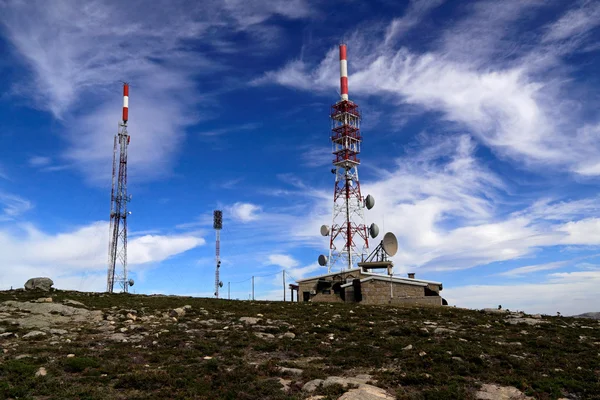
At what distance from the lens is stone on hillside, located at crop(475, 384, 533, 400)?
13828 millimetres

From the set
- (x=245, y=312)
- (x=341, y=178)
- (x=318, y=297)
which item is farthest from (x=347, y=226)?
(x=245, y=312)

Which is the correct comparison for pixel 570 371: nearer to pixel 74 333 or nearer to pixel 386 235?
pixel 74 333

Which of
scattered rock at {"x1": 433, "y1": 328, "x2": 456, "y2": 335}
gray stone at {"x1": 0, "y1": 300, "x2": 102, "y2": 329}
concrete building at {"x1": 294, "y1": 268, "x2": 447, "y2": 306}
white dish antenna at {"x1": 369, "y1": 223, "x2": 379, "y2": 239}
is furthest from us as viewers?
white dish antenna at {"x1": 369, "y1": 223, "x2": 379, "y2": 239}

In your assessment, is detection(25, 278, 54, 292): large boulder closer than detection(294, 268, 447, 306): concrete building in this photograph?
Yes

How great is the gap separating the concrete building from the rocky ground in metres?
13.4

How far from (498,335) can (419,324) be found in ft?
15.5

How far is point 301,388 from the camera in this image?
1458 cm

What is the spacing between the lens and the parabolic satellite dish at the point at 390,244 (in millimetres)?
53250

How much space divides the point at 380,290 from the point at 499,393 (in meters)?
32.0

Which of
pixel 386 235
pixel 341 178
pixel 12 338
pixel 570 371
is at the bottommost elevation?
pixel 570 371

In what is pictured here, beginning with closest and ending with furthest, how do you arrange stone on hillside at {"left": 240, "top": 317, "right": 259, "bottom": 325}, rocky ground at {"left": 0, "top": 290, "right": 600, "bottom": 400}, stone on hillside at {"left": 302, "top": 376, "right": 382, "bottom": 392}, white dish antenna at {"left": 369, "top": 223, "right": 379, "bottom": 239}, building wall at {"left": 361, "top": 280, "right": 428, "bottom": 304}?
stone on hillside at {"left": 302, "top": 376, "right": 382, "bottom": 392}, rocky ground at {"left": 0, "top": 290, "right": 600, "bottom": 400}, stone on hillside at {"left": 240, "top": 317, "right": 259, "bottom": 325}, building wall at {"left": 361, "top": 280, "right": 428, "bottom": 304}, white dish antenna at {"left": 369, "top": 223, "right": 379, "bottom": 239}

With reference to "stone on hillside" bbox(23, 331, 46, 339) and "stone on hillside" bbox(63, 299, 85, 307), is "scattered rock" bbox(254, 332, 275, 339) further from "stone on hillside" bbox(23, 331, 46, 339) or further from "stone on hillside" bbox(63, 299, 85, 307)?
"stone on hillside" bbox(63, 299, 85, 307)

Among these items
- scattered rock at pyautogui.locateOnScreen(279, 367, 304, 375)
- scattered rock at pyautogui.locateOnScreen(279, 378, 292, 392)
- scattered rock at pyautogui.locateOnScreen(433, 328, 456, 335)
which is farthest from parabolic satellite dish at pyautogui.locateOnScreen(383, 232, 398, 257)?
scattered rock at pyautogui.locateOnScreen(279, 378, 292, 392)

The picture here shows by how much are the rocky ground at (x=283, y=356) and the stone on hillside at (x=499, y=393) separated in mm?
65
